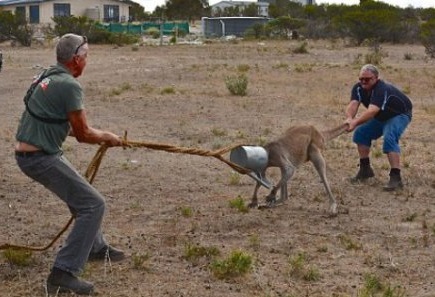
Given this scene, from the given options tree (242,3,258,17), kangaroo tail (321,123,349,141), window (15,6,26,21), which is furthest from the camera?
tree (242,3,258,17)

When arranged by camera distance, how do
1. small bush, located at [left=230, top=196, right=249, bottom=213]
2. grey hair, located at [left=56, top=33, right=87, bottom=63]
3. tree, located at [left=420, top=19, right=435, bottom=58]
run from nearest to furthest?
grey hair, located at [left=56, top=33, right=87, bottom=63], small bush, located at [left=230, top=196, right=249, bottom=213], tree, located at [left=420, top=19, right=435, bottom=58]

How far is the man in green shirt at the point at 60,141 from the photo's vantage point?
6207 mm

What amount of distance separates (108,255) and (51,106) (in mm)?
1676

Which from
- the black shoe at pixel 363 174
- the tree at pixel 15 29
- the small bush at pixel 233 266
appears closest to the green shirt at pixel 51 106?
the small bush at pixel 233 266

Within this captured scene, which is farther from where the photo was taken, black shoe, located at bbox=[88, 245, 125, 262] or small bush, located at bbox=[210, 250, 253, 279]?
black shoe, located at bbox=[88, 245, 125, 262]

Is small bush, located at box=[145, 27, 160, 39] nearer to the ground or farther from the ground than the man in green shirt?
nearer to the ground

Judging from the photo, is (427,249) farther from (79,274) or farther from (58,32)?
(58,32)

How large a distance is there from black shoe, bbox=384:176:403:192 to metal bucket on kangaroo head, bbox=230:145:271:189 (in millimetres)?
2257

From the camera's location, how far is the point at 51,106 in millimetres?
6203

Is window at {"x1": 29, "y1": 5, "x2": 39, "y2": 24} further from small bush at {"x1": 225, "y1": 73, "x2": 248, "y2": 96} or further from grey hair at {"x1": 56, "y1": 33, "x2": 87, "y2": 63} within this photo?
grey hair at {"x1": 56, "y1": 33, "x2": 87, "y2": 63}

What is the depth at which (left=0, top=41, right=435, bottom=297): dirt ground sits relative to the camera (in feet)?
22.9

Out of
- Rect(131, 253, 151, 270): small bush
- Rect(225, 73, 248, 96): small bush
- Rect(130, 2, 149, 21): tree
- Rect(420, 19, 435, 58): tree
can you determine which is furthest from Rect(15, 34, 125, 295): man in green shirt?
Rect(130, 2, 149, 21): tree

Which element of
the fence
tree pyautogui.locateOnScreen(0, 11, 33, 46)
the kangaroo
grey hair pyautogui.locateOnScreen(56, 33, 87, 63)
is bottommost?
the fence

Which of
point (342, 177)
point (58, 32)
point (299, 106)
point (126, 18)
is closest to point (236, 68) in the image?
point (299, 106)
